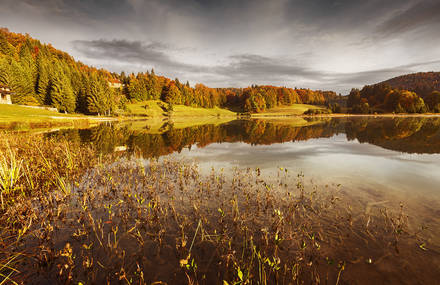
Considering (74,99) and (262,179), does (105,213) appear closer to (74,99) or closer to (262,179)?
(262,179)

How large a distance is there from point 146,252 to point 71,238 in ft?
8.23

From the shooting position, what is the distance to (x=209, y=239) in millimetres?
5227

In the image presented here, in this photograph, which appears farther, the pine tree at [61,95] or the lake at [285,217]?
the pine tree at [61,95]

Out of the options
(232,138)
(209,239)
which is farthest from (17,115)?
(209,239)

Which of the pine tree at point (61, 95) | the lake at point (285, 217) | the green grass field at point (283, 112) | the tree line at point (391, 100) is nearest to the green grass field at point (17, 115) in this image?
the pine tree at point (61, 95)

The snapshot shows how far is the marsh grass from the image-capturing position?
13.2 ft

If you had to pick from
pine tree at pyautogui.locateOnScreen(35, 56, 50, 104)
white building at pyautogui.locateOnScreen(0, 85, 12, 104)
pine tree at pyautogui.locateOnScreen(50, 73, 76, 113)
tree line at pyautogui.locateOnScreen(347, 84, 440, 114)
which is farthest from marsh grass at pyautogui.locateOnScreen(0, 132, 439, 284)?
tree line at pyautogui.locateOnScreen(347, 84, 440, 114)

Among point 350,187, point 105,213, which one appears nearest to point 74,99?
point 105,213

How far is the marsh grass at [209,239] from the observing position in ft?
13.2

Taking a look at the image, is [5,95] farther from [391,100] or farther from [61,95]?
[391,100]

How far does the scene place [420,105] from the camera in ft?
332

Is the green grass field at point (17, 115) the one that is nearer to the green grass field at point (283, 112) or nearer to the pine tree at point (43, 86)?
the pine tree at point (43, 86)

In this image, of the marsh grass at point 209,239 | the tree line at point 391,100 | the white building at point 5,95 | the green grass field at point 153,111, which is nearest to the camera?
the marsh grass at point 209,239

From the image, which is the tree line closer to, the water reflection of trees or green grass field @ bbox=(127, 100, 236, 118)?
the water reflection of trees
